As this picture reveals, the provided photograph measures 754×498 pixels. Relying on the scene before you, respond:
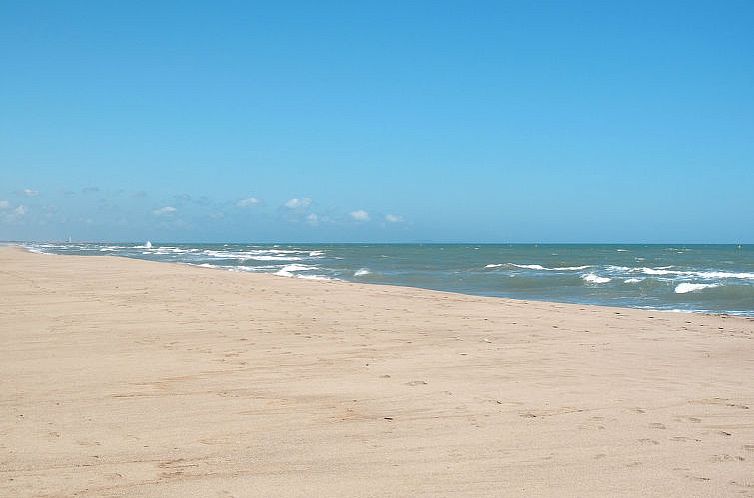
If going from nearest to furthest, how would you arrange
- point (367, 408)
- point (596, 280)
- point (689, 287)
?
point (367, 408)
point (689, 287)
point (596, 280)

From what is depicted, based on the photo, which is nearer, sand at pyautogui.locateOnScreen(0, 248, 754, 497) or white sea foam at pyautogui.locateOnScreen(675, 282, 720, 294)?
sand at pyautogui.locateOnScreen(0, 248, 754, 497)

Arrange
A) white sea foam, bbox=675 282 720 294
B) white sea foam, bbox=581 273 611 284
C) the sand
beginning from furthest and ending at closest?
white sea foam, bbox=581 273 611 284
white sea foam, bbox=675 282 720 294
the sand

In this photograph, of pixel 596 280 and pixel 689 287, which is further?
pixel 596 280

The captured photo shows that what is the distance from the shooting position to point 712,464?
4375mm

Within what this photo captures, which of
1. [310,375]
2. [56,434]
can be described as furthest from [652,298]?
[56,434]

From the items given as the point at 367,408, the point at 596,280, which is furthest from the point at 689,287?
the point at 367,408

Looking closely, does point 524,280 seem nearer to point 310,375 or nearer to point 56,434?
point 310,375

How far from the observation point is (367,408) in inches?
223

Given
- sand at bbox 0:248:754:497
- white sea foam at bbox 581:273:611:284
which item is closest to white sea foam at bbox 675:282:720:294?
white sea foam at bbox 581:273:611:284

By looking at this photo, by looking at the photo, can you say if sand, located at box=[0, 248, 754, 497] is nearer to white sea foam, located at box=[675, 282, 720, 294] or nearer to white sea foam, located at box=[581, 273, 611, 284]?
white sea foam, located at box=[675, 282, 720, 294]

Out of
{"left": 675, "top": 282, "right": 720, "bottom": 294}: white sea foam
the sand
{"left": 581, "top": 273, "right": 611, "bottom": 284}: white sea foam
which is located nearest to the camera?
the sand

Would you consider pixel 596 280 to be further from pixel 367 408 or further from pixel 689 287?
pixel 367 408

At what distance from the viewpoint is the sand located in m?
4.09

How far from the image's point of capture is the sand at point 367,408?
4.09 m
